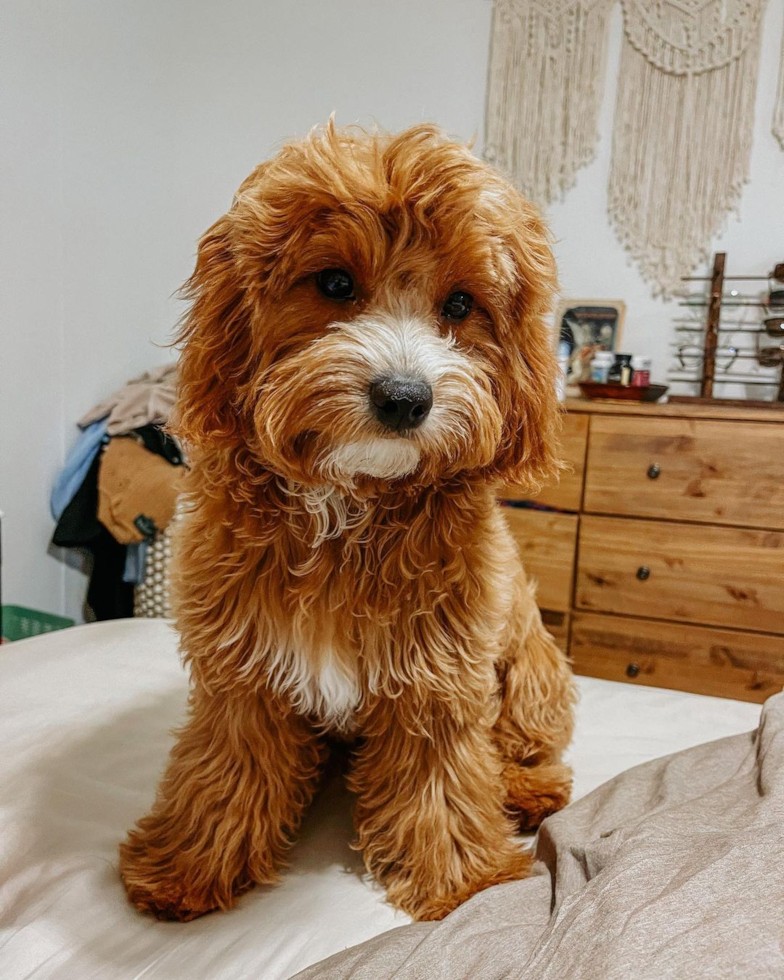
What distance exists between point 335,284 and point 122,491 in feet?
6.47

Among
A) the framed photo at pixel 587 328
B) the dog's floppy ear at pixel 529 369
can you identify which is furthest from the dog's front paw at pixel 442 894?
the framed photo at pixel 587 328

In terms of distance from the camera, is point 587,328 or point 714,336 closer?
point 714,336

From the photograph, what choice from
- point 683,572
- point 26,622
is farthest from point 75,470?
Result: point 683,572

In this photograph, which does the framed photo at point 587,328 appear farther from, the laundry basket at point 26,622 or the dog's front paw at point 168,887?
the dog's front paw at point 168,887

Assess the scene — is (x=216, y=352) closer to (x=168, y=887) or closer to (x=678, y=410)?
(x=168, y=887)

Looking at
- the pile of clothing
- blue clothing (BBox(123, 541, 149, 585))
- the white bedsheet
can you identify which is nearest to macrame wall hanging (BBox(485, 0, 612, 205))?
the pile of clothing

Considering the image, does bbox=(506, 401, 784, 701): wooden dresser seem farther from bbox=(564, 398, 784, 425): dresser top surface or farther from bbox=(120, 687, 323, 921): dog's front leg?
bbox=(120, 687, 323, 921): dog's front leg

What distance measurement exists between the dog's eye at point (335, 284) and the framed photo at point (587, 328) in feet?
7.53

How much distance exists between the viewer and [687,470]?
8.45 ft

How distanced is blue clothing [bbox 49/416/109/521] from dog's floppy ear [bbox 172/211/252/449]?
1964mm

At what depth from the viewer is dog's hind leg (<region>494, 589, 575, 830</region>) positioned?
1.30 meters

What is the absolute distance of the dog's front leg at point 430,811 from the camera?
110 centimetres

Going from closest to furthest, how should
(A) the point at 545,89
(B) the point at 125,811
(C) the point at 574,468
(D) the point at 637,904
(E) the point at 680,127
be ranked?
(D) the point at 637,904
(B) the point at 125,811
(C) the point at 574,468
(E) the point at 680,127
(A) the point at 545,89

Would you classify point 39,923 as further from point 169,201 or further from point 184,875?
point 169,201
